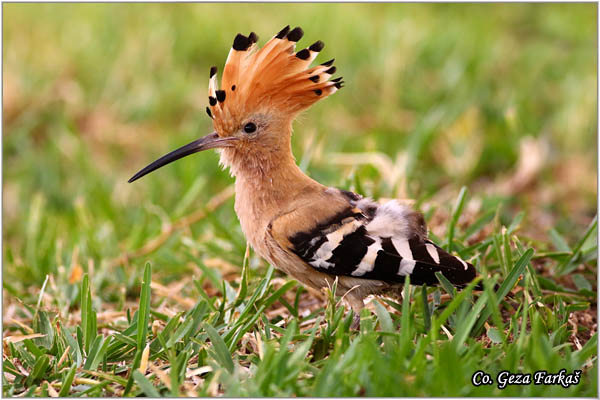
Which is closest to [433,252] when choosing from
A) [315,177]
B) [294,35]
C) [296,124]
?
[294,35]

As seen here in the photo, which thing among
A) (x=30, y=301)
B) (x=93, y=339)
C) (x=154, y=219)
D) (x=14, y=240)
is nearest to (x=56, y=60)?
(x=14, y=240)

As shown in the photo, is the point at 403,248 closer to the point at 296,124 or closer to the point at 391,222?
the point at 391,222

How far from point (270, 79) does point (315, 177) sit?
1761 mm

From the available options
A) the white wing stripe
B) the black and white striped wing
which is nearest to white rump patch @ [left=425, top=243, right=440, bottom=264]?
the black and white striped wing

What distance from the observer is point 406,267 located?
2.56 m

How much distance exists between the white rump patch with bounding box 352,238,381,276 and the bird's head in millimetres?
573

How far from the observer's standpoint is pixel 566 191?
4.75 meters

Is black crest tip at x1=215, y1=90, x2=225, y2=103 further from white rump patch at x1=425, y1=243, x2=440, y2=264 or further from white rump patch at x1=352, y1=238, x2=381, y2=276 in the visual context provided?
white rump patch at x1=425, y1=243, x2=440, y2=264

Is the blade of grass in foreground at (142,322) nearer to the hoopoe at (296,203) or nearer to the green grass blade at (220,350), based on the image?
the green grass blade at (220,350)

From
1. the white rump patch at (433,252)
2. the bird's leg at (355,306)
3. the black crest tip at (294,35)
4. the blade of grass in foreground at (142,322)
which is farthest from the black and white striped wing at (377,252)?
the black crest tip at (294,35)

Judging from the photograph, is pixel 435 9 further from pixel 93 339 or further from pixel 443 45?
pixel 93 339

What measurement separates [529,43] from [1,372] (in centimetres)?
576

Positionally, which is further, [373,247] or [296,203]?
[296,203]

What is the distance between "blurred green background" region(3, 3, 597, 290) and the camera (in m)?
4.23
